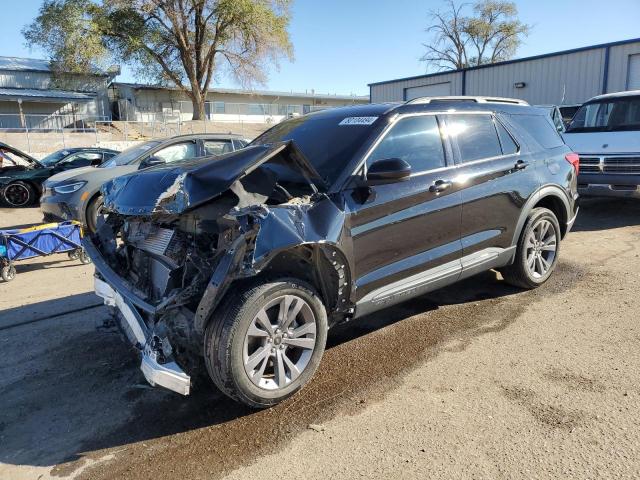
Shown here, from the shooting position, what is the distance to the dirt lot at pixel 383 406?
2727 millimetres

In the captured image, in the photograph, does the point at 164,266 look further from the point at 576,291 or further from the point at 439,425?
the point at 576,291

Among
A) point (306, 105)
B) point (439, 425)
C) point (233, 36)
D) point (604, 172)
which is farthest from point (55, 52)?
point (439, 425)

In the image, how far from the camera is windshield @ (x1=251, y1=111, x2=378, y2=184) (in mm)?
3789

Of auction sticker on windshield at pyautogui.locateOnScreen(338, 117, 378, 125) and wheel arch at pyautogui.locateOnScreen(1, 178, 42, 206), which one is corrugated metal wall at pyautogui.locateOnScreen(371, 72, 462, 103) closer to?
wheel arch at pyautogui.locateOnScreen(1, 178, 42, 206)

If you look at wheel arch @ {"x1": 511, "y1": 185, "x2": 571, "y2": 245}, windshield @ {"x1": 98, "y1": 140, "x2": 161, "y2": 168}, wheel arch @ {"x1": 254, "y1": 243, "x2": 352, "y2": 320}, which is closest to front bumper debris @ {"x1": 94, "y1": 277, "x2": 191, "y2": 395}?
wheel arch @ {"x1": 254, "y1": 243, "x2": 352, "y2": 320}

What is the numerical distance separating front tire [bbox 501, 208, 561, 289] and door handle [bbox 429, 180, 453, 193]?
1334 millimetres

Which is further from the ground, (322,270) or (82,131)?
(82,131)

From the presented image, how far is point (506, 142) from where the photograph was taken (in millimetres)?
4922

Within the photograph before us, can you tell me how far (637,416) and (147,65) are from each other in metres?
41.2

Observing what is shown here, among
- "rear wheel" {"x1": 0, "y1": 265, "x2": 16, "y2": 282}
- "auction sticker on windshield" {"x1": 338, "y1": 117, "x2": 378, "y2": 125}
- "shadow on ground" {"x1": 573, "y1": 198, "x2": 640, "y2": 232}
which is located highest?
"auction sticker on windshield" {"x1": 338, "y1": 117, "x2": 378, "y2": 125}

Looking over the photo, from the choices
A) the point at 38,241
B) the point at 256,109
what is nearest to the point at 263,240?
the point at 38,241

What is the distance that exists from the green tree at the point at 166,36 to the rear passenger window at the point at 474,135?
1392 inches

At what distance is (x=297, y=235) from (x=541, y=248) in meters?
3.32

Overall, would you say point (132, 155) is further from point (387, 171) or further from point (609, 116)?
point (609, 116)
